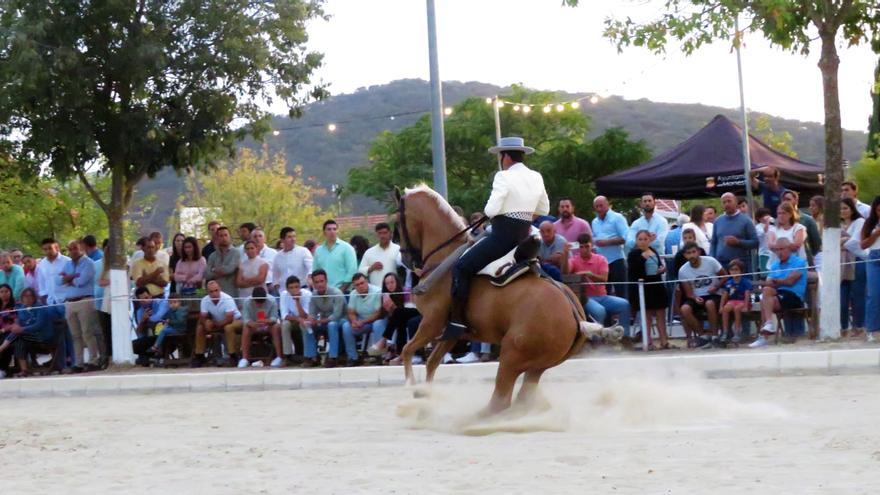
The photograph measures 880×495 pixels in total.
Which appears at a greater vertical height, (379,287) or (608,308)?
(379,287)

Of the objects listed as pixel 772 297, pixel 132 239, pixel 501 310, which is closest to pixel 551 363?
pixel 501 310

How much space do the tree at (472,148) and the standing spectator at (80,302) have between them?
3843 centimetres

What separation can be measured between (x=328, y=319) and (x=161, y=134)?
5.08m

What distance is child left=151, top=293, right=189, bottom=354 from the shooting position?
19688 millimetres

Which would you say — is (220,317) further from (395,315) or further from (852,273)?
(852,273)

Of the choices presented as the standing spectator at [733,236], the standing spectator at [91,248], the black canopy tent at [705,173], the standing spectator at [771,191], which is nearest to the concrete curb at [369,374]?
the standing spectator at [733,236]

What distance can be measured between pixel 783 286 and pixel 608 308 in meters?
2.26

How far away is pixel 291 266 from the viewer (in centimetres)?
1977

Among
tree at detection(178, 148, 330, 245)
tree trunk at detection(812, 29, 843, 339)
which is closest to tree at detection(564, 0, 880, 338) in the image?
tree trunk at detection(812, 29, 843, 339)

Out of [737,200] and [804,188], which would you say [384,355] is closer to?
[737,200]

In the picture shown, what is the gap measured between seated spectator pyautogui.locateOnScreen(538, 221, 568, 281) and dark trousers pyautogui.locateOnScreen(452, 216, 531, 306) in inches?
227

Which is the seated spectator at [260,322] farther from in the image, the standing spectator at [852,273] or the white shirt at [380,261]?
the standing spectator at [852,273]

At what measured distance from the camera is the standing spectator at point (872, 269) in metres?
16.7

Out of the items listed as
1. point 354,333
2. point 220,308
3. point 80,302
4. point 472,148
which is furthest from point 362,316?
point 472,148
